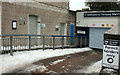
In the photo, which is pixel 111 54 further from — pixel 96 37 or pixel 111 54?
pixel 96 37

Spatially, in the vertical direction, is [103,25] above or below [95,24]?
below

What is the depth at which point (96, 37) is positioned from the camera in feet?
45.8

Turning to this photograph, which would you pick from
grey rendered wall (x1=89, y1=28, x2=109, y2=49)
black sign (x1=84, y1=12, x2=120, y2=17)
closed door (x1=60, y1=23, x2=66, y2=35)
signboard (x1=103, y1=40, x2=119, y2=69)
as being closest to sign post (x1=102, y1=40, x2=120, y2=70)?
signboard (x1=103, y1=40, x2=119, y2=69)

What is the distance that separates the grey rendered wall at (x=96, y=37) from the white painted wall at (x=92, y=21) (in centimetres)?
55

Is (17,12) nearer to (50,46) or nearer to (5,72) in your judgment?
(50,46)

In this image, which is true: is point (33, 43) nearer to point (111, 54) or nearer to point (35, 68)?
point (35, 68)

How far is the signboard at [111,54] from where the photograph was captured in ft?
16.6

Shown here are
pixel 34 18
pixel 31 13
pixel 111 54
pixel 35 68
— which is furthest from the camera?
pixel 34 18

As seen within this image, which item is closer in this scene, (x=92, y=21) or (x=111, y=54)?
(x=111, y=54)

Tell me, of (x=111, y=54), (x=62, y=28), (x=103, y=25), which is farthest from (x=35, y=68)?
(x=62, y=28)

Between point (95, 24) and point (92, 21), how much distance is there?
A: 0.45 meters

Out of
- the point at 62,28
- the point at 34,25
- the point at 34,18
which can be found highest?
the point at 34,18

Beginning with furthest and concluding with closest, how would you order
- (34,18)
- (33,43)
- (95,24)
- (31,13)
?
(95,24), (34,18), (31,13), (33,43)

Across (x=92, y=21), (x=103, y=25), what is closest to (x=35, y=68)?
(x=103, y=25)
